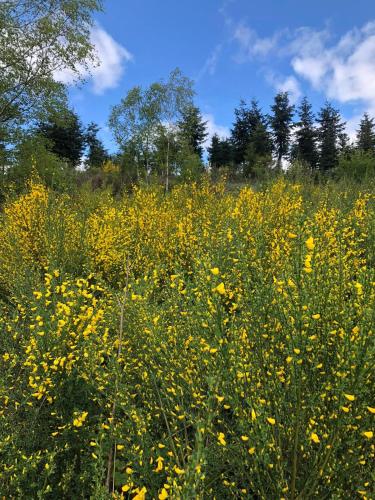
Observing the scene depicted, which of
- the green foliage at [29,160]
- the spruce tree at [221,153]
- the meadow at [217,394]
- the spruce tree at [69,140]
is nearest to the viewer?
the meadow at [217,394]

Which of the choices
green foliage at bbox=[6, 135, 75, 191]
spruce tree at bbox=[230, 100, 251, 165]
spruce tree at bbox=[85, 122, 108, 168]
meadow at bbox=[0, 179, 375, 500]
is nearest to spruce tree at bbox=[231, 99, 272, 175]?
spruce tree at bbox=[230, 100, 251, 165]

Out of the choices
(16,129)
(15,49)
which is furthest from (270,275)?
(15,49)

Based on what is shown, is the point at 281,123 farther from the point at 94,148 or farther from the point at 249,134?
the point at 94,148

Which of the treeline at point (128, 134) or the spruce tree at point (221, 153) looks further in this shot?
the spruce tree at point (221, 153)

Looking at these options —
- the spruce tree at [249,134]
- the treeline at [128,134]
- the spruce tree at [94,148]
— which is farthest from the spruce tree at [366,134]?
Answer: the spruce tree at [94,148]

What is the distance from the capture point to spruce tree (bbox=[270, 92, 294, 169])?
39.1 metres

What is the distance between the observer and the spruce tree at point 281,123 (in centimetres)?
3906

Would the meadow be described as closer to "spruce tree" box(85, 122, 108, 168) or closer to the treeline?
the treeline

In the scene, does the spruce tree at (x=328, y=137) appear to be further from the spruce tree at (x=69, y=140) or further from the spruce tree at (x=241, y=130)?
the spruce tree at (x=69, y=140)

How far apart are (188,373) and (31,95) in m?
14.5

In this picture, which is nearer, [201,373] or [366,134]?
[201,373]

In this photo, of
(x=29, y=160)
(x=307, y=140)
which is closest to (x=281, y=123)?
(x=307, y=140)

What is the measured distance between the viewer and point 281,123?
40.0 metres

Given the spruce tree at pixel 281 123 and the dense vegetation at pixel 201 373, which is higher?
the spruce tree at pixel 281 123
